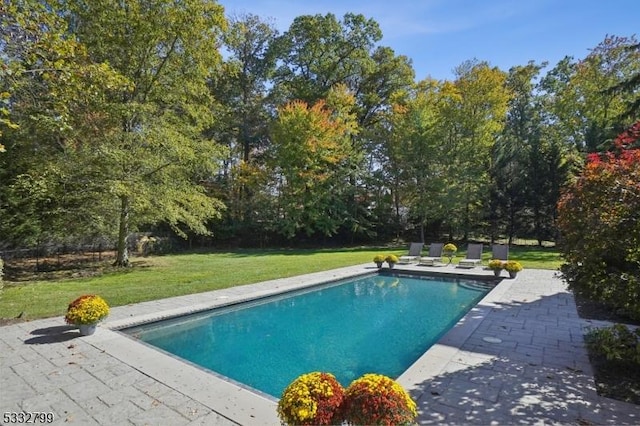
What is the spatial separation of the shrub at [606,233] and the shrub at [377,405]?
9.53ft

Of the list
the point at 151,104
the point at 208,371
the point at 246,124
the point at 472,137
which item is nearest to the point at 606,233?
the point at 208,371

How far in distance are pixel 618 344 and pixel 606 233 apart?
4.57 ft

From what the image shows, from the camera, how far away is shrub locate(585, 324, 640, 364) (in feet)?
13.1

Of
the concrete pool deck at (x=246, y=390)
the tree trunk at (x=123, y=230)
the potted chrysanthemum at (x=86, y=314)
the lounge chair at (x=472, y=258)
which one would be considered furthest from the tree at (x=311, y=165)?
the potted chrysanthemum at (x=86, y=314)

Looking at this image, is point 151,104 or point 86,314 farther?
point 151,104

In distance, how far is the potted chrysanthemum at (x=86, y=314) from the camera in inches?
214

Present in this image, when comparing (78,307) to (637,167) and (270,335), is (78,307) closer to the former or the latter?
(270,335)

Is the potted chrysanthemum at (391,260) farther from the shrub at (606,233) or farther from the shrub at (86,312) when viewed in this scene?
the shrub at (86,312)

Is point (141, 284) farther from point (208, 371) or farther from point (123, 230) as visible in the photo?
point (208, 371)

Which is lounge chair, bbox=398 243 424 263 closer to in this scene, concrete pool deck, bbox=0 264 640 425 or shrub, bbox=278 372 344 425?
concrete pool deck, bbox=0 264 640 425

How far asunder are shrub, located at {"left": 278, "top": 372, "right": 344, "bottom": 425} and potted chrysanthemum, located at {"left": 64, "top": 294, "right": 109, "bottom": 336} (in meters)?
4.32

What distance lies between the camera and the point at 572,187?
4.71m

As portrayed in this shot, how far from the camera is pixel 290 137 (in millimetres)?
22094

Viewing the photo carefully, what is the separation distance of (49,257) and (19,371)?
14246 millimetres
